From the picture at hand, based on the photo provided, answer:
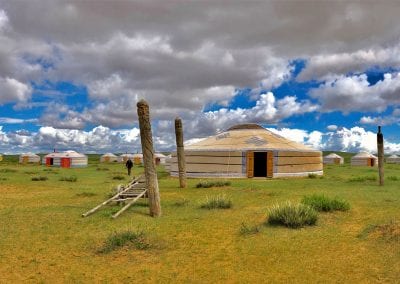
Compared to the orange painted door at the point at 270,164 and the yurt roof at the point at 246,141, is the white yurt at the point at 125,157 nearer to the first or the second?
the yurt roof at the point at 246,141

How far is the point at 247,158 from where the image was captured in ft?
84.5

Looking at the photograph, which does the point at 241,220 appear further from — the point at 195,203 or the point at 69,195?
the point at 69,195

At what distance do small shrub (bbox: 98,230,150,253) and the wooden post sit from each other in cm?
275

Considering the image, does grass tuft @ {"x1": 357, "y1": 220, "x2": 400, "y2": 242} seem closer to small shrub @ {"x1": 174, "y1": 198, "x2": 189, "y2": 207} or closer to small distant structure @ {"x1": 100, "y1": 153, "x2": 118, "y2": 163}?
small shrub @ {"x1": 174, "y1": 198, "x2": 189, "y2": 207}

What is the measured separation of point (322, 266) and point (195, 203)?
7.07 m

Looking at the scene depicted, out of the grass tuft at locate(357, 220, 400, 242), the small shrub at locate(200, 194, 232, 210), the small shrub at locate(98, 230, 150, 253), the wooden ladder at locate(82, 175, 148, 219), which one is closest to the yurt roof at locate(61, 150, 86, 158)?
the wooden ladder at locate(82, 175, 148, 219)

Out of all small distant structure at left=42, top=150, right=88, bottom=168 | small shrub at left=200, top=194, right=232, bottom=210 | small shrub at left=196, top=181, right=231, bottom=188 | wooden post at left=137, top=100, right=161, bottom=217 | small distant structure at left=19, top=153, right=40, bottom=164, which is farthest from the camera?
small distant structure at left=19, top=153, right=40, bottom=164

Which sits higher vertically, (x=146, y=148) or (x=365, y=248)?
(x=146, y=148)

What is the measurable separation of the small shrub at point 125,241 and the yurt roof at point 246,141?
17798mm

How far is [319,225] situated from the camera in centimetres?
928

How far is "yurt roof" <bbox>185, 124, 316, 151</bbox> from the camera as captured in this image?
85.9 ft

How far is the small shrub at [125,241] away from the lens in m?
7.98

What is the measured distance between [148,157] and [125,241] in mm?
4087

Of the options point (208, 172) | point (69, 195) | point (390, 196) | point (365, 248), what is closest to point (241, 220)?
point (365, 248)
